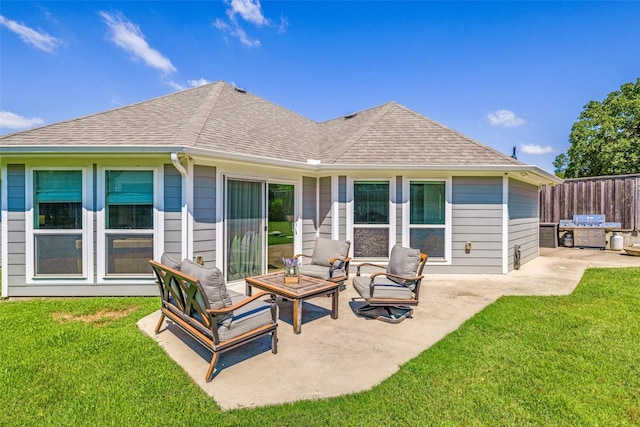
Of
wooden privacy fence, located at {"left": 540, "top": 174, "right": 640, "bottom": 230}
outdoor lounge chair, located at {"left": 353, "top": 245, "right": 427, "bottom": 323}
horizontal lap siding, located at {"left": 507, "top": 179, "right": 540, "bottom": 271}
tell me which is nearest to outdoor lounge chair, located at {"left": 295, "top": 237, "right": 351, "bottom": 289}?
outdoor lounge chair, located at {"left": 353, "top": 245, "right": 427, "bottom": 323}

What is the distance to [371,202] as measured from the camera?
6.86 meters

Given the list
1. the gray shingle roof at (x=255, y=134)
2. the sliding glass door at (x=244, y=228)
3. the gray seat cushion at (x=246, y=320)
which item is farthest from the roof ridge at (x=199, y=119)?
the gray seat cushion at (x=246, y=320)

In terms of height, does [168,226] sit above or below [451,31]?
below

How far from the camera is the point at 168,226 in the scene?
520 cm

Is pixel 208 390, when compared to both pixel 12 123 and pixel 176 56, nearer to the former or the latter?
pixel 176 56

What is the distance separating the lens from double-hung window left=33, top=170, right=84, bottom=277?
5.11 meters

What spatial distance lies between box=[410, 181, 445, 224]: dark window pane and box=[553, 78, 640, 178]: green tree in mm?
21259

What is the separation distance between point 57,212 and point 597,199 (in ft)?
55.7

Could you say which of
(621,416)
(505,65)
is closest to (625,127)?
(505,65)

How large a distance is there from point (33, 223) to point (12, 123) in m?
25.8

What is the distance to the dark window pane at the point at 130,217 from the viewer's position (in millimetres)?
5180

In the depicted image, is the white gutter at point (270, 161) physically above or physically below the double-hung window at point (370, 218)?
above

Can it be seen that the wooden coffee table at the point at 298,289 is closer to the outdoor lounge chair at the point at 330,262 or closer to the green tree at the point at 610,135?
the outdoor lounge chair at the point at 330,262

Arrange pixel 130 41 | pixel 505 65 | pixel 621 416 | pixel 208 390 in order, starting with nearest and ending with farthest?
pixel 621 416 → pixel 208 390 → pixel 130 41 → pixel 505 65
